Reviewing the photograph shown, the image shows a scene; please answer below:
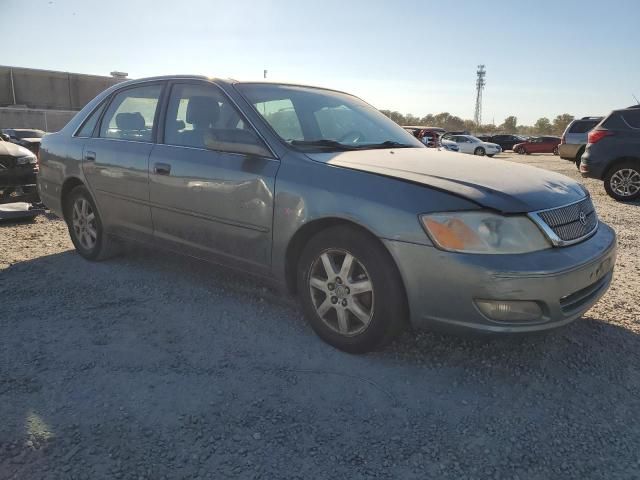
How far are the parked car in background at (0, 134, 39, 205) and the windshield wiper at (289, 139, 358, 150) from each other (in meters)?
5.96

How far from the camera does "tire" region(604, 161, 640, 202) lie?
29.9ft

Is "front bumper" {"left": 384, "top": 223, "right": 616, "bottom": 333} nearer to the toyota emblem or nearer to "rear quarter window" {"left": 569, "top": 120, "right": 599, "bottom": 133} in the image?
the toyota emblem

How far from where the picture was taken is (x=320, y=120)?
143 inches

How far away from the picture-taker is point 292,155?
311 centimetres

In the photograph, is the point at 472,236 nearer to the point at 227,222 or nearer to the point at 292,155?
the point at 292,155

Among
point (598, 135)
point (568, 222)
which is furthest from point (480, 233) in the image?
point (598, 135)

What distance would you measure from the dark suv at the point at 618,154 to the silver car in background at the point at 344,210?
7.04 metres

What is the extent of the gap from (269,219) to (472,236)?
1.26 metres

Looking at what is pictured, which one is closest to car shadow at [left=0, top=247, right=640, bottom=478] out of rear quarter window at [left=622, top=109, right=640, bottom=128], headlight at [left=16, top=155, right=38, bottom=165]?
headlight at [left=16, top=155, right=38, bottom=165]

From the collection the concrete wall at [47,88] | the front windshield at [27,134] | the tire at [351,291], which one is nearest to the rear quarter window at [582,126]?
the tire at [351,291]

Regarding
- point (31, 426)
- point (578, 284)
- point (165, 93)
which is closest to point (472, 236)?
point (578, 284)

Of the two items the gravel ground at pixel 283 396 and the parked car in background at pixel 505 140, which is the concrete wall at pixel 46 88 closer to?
the parked car in background at pixel 505 140

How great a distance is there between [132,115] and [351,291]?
2.60 metres

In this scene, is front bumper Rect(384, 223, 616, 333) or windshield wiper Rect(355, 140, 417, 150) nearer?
front bumper Rect(384, 223, 616, 333)
